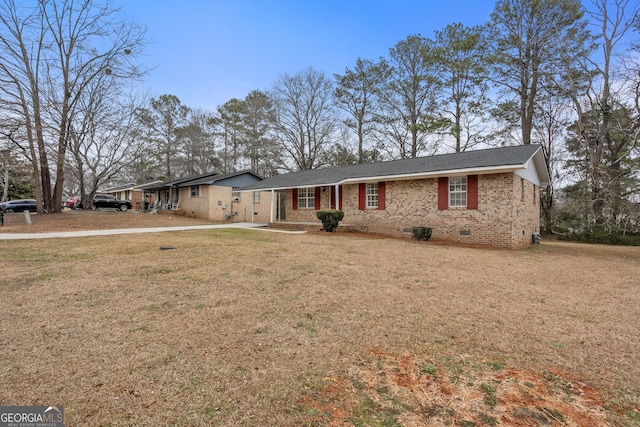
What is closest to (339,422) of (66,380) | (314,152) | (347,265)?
(66,380)

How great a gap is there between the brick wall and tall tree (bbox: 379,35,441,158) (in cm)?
1086

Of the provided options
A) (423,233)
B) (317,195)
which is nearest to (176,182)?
(317,195)

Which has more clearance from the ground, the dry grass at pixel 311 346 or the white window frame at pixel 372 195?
the white window frame at pixel 372 195

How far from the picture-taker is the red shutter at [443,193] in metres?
12.8

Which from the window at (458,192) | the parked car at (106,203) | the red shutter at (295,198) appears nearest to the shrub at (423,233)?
the window at (458,192)

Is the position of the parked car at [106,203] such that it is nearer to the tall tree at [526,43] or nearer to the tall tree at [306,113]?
the tall tree at [306,113]

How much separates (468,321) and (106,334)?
416 centimetres

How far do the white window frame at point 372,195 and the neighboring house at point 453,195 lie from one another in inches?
1.9

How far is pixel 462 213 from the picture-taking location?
12453mm

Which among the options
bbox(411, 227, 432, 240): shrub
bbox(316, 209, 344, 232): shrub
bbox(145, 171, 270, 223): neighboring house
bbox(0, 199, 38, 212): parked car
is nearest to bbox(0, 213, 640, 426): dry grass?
bbox(411, 227, 432, 240): shrub

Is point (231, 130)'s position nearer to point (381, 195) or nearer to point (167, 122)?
point (167, 122)

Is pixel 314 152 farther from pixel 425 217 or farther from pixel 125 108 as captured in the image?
pixel 425 217

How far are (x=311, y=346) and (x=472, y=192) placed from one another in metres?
11.3

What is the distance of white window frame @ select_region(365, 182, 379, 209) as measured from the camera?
15.1 meters
